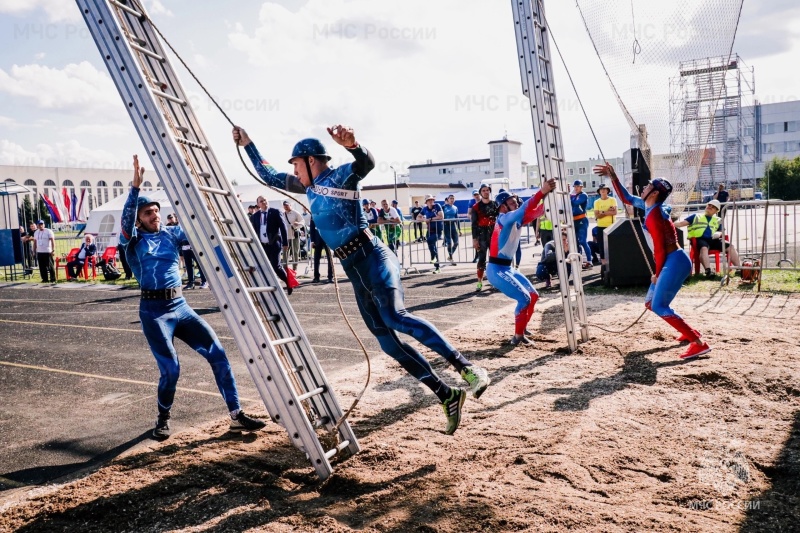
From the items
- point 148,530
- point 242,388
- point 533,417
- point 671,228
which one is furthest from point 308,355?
point 671,228

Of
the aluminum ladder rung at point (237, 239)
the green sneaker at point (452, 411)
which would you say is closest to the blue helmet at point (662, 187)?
the green sneaker at point (452, 411)

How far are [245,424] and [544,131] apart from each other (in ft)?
16.6

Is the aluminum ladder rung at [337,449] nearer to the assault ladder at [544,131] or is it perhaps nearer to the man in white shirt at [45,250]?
the assault ladder at [544,131]

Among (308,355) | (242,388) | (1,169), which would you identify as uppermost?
(1,169)

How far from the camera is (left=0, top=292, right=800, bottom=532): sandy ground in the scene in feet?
11.4

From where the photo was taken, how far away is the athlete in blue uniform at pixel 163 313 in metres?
5.17

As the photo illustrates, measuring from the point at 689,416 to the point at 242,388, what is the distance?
176 inches

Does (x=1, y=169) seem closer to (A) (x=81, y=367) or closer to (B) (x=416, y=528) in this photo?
(A) (x=81, y=367)

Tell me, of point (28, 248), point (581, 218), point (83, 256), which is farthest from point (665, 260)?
point (28, 248)

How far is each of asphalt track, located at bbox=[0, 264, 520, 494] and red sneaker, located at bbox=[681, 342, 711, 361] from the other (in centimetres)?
366

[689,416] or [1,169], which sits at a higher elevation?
[1,169]

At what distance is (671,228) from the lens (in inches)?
285

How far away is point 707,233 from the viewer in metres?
13.2

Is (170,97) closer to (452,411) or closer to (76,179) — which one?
(452,411)
